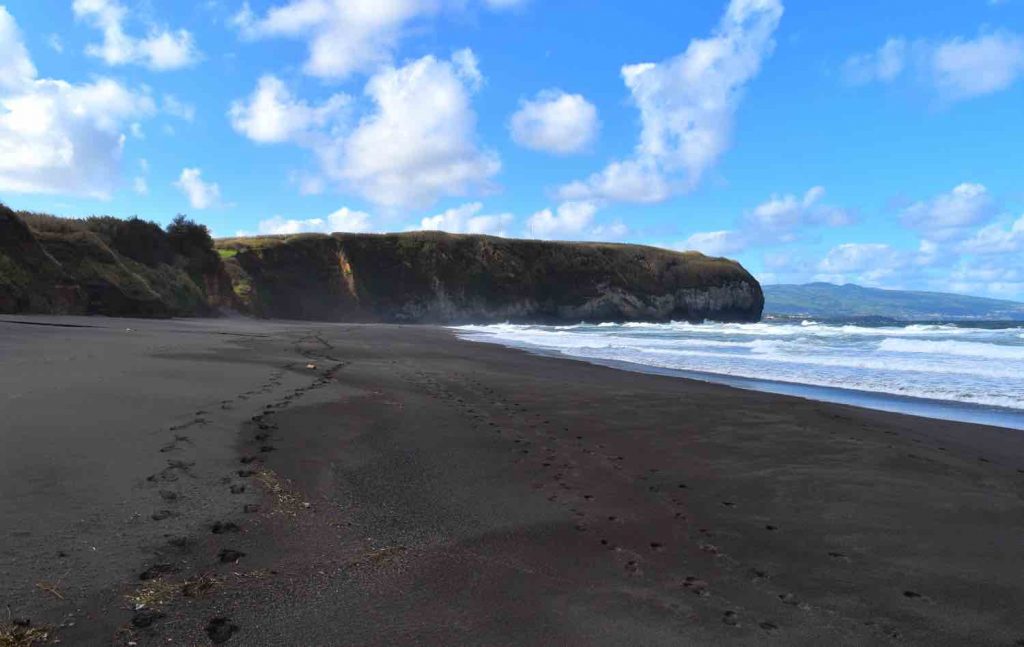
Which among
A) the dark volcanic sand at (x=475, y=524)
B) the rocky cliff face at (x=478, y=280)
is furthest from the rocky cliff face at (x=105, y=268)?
the dark volcanic sand at (x=475, y=524)

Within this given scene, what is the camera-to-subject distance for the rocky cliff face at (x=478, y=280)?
65.8 m

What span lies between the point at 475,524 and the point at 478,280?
77.4 meters

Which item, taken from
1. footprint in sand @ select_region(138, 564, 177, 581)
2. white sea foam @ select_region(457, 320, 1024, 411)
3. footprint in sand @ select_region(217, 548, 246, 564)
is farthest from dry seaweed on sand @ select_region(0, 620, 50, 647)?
white sea foam @ select_region(457, 320, 1024, 411)

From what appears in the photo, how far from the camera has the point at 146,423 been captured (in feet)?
19.1

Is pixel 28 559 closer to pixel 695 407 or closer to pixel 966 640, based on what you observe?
pixel 966 640

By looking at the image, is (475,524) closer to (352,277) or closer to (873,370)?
(873,370)

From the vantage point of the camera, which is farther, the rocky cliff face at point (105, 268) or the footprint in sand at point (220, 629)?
the rocky cliff face at point (105, 268)

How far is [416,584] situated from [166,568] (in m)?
1.33

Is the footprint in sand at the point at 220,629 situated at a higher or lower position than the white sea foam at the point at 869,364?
lower

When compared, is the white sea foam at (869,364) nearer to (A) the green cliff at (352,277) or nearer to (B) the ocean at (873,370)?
(B) the ocean at (873,370)

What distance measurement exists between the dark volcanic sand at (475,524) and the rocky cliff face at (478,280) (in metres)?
51.2

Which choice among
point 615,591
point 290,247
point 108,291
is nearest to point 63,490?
point 615,591

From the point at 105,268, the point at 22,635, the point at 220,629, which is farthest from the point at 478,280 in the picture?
the point at 22,635

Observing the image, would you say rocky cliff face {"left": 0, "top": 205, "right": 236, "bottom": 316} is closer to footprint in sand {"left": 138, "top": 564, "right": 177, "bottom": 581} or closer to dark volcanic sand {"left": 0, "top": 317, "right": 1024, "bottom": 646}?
dark volcanic sand {"left": 0, "top": 317, "right": 1024, "bottom": 646}
